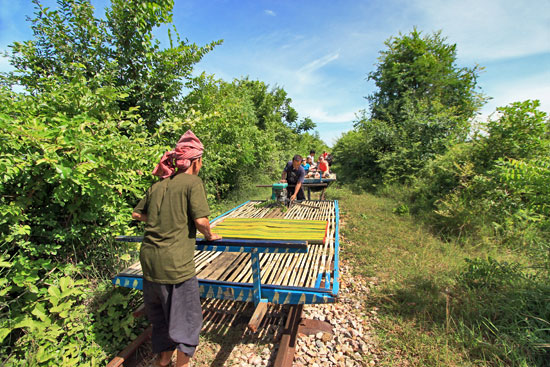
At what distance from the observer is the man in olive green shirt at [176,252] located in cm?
195

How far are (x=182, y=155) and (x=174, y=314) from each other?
1.33 m

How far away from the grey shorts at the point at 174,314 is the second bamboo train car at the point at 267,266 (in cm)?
39

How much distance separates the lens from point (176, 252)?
195 cm

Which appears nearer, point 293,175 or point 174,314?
point 174,314

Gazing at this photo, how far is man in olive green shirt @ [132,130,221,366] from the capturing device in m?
1.95

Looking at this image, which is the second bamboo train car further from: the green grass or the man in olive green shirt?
the green grass

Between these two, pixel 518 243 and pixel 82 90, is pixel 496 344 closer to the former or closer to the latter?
pixel 518 243

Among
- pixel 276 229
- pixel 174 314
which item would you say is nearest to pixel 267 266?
pixel 276 229

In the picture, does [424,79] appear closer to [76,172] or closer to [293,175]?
[293,175]

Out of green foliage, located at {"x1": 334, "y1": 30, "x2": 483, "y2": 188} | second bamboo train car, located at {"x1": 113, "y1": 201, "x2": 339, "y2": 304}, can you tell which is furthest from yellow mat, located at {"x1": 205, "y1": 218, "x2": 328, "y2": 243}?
green foliage, located at {"x1": 334, "y1": 30, "x2": 483, "y2": 188}

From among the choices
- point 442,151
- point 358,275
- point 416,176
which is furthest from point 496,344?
point 442,151

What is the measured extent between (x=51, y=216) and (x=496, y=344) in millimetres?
4855

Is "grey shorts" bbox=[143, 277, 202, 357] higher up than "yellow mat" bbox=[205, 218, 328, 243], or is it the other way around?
"yellow mat" bbox=[205, 218, 328, 243]

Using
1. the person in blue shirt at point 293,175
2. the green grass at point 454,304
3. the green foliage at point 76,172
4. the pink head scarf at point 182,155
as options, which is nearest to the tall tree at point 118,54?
the green foliage at point 76,172
